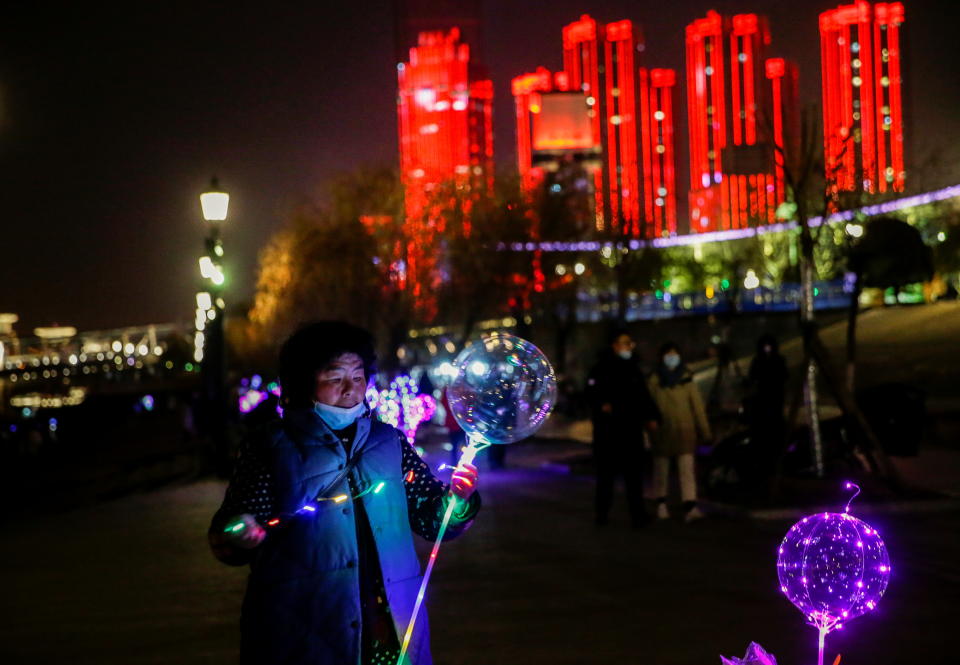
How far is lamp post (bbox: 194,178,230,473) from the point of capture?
22016 mm

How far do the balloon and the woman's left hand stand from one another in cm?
51

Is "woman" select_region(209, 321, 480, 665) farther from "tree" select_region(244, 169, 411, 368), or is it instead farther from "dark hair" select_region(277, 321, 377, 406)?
"tree" select_region(244, 169, 411, 368)

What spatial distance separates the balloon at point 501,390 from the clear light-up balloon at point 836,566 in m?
1.11

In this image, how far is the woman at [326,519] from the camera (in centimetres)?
380

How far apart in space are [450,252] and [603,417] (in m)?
34.6

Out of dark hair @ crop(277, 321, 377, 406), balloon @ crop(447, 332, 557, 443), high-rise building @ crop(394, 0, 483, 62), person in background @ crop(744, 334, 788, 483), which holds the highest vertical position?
high-rise building @ crop(394, 0, 483, 62)

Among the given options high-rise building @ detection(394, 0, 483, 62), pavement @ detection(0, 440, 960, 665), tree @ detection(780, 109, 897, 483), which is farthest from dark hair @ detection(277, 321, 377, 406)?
high-rise building @ detection(394, 0, 483, 62)

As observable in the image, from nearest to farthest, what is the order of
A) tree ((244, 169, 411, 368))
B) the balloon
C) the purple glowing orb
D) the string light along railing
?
the balloon, the purple glowing orb, the string light along railing, tree ((244, 169, 411, 368))

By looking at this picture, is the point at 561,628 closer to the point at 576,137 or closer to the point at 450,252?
the point at 450,252

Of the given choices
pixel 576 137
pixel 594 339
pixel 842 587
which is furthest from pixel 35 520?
pixel 594 339

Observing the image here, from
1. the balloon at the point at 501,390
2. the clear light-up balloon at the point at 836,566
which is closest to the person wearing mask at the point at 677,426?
the clear light-up balloon at the point at 836,566

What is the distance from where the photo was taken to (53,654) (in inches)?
304

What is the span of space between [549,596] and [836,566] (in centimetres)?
422

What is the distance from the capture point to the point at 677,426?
12.9 metres
